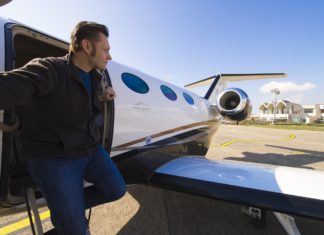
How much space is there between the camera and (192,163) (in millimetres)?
4281

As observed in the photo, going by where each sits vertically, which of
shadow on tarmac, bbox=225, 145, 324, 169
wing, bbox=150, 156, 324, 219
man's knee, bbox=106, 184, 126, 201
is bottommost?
shadow on tarmac, bbox=225, 145, 324, 169

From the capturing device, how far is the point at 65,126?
1.67 m

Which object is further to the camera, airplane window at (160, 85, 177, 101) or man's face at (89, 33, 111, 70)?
airplane window at (160, 85, 177, 101)

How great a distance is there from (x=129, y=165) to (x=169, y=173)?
0.61 metres

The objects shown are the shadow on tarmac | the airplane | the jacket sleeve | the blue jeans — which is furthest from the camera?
the shadow on tarmac

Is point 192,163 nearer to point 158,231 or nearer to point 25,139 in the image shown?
point 158,231

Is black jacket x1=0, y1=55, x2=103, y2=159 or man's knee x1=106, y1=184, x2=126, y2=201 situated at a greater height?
black jacket x1=0, y1=55, x2=103, y2=159

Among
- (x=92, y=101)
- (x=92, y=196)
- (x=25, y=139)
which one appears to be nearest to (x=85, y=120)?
(x=92, y=101)

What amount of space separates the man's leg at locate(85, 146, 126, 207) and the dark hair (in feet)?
2.80

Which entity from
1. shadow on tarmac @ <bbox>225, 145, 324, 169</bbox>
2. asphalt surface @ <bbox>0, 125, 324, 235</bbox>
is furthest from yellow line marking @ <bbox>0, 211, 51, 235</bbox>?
shadow on tarmac @ <bbox>225, 145, 324, 169</bbox>

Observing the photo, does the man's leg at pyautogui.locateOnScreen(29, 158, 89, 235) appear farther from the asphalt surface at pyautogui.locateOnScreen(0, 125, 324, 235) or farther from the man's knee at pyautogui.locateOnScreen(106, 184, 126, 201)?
the asphalt surface at pyautogui.locateOnScreen(0, 125, 324, 235)

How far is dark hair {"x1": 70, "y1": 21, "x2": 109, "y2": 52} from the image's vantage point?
66.0 inches

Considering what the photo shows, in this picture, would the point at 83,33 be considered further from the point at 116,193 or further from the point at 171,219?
the point at 171,219

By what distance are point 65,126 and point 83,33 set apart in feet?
2.11
